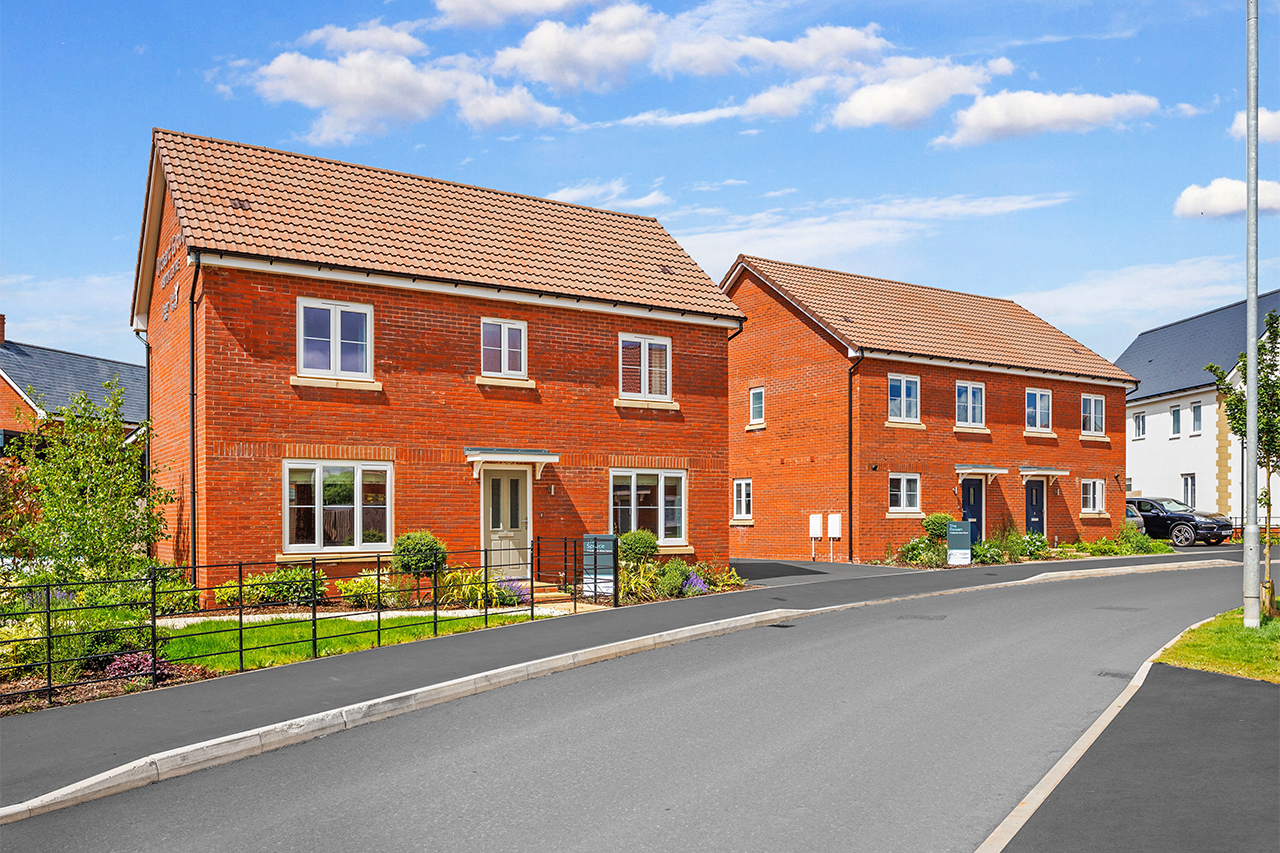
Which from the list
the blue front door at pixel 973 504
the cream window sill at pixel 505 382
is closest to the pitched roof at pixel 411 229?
the cream window sill at pixel 505 382

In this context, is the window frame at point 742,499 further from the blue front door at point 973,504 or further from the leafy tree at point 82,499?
the leafy tree at point 82,499

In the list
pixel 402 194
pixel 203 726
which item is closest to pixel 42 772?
pixel 203 726

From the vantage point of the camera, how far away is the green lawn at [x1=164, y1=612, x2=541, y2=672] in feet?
38.9

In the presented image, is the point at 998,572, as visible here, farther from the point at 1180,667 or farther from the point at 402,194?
the point at 402,194

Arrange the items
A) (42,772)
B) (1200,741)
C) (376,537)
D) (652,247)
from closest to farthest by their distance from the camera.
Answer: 1. (42,772)
2. (1200,741)
3. (376,537)
4. (652,247)

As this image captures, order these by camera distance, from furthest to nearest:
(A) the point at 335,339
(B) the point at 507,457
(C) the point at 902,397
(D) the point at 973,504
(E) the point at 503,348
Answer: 1. (D) the point at 973,504
2. (C) the point at 902,397
3. (E) the point at 503,348
4. (B) the point at 507,457
5. (A) the point at 335,339

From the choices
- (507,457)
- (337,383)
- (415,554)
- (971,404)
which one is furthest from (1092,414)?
(337,383)

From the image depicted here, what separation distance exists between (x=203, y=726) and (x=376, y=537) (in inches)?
387

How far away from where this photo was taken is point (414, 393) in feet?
62.3

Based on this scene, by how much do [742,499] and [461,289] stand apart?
15880mm

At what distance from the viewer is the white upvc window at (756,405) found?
108 feet

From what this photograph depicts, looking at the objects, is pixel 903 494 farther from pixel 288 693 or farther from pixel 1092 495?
pixel 288 693

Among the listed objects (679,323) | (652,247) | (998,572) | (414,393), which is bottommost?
(998,572)

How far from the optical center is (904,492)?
2967 centimetres
